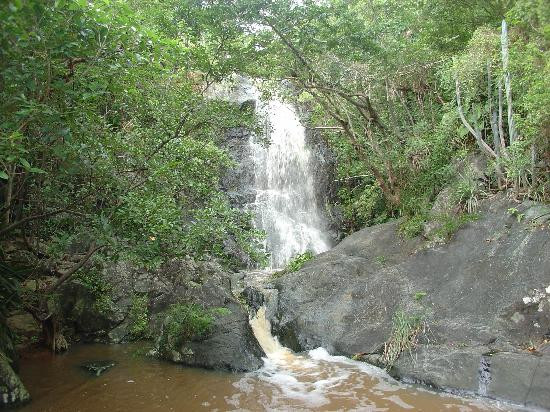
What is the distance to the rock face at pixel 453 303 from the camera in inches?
260

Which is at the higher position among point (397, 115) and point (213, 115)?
point (397, 115)

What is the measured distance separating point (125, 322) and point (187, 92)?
5499mm

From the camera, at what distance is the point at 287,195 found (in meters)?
16.9

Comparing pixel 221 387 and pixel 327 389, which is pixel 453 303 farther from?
pixel 221 387

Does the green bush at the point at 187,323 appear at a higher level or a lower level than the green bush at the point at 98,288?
lower

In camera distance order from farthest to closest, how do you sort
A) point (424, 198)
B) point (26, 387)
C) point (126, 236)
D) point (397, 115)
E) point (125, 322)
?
point (397, 115) → point (424, 198) → point (125, 322) → point (26, 387) → point (126, 236)

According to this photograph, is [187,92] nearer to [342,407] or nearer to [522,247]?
[342,407]

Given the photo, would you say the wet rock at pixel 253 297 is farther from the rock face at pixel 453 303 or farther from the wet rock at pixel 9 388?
the wet rock at pixel 9 388

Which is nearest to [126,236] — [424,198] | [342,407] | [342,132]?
[342,407]

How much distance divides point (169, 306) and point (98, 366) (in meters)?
1.90

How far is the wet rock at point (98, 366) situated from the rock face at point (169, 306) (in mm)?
735

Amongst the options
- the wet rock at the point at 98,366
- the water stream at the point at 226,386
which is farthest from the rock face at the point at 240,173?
the wet rock at the point at 98,366

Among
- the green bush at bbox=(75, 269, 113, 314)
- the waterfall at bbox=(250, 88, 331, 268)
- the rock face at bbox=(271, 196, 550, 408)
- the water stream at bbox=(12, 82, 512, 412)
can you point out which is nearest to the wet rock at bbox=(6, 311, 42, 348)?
the water stream at bbox=(12, 82, 512, 412)

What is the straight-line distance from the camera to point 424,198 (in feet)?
35.3
